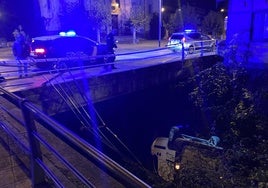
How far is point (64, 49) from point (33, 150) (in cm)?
1104

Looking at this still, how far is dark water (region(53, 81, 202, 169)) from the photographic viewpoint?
36.1ft

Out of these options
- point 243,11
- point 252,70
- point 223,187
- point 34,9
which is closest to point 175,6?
point 34,9

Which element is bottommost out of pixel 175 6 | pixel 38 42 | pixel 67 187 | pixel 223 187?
pixel 223 187

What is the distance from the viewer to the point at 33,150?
304cm

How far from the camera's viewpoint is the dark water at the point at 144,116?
11008 mm

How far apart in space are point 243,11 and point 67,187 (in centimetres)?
1252

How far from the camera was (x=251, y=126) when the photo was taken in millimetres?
8422

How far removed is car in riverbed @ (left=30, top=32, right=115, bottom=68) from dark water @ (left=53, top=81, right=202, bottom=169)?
2.44 meters

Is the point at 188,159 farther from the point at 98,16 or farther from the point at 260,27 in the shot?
the point at 98,16

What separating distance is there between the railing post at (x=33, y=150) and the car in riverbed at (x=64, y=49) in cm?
920

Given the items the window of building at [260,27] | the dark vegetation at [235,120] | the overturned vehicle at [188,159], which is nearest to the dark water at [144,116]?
the dark vegetation at [235,120]

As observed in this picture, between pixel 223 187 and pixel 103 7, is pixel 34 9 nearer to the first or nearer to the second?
pixel 103 7

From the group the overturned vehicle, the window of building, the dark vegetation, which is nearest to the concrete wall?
the dark vegetation

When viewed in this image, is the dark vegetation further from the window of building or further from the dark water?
the window of building
